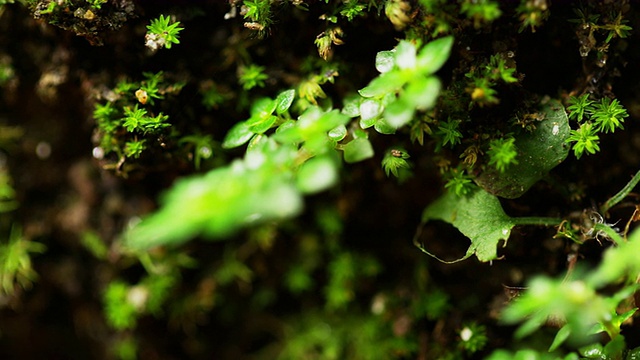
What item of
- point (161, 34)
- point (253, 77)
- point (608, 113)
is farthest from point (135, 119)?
point (608, 113)

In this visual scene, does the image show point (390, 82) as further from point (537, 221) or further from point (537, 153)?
point (537, 221)

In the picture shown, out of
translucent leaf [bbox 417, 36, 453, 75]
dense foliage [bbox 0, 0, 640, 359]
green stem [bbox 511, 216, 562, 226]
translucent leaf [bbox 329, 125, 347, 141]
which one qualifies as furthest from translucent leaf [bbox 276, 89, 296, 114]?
green stem [bbox 511, 216, 562, 226]

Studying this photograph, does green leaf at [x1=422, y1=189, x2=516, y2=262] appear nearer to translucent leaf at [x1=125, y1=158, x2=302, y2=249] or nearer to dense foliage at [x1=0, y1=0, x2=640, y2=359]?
dense foliage at [x1=0, y1=0, x2=640, y2=359]

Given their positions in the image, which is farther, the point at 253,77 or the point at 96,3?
the point at 253,77

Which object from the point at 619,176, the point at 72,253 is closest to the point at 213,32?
the point at 72,253

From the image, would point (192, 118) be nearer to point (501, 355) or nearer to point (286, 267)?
point (286, 267)

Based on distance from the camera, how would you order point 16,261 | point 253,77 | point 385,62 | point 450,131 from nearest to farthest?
point 385,62 → point 450,131 → point 253,77 → point 16,261

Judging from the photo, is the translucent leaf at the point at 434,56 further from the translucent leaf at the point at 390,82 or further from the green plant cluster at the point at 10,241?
the green plant cluster at the point at 10,241
